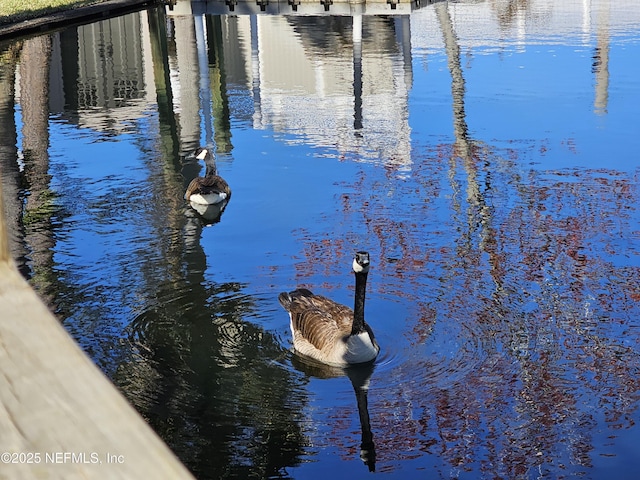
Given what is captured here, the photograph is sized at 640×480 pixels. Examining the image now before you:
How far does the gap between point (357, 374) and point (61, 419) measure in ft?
23.4

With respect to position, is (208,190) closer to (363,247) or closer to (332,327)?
(363,247)

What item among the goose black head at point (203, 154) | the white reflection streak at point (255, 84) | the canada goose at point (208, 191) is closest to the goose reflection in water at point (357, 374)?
the canada goose at point (208, 191)

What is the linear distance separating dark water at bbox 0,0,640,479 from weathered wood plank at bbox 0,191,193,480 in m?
5.46

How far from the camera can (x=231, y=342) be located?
898 centimetres

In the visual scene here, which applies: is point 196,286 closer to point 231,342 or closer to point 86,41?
point 231,342

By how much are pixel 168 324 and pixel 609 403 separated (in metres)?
4.13

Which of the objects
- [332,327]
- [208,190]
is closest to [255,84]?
[208,190]

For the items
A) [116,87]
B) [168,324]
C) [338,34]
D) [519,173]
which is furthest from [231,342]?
[338,34]

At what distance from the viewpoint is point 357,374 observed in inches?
331

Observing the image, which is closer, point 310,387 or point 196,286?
point 310,387

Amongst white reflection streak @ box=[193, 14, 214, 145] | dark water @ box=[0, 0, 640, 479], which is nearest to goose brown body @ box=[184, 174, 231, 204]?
dark water @ box=[0, 0, 640, 479]

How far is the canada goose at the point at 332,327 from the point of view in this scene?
27.6ft

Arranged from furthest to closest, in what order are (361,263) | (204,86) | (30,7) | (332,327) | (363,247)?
(30,7) → (204,86) → (363,247) → (332,327) → (361,263)

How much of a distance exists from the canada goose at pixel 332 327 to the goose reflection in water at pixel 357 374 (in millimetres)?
57
